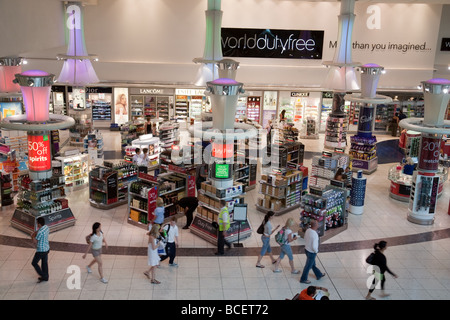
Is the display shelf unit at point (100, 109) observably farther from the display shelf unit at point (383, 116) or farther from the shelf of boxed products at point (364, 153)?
the display shelf unit at point (383, 116)

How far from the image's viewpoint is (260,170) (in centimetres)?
1698

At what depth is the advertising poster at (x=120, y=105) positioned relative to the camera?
23.2 metres

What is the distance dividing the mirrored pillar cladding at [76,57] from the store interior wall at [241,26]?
371cm

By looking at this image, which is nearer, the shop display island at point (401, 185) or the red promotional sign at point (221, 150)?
the red promotional sign at point (221, 150)

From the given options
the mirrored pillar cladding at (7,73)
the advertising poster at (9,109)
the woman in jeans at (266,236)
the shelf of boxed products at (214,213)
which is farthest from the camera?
the advertising poster at (9,109)

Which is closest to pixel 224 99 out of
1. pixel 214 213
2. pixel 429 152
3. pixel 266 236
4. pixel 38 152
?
pixel 214 213

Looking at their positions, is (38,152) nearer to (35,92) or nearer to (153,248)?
(35,92)

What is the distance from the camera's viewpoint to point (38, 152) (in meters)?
11.1

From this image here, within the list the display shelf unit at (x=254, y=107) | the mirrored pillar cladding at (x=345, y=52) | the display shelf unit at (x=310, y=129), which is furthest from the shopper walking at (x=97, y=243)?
the display shelf unit at (x=254, y=107)

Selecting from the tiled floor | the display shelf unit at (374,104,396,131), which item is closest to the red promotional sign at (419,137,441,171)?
the tiled floor

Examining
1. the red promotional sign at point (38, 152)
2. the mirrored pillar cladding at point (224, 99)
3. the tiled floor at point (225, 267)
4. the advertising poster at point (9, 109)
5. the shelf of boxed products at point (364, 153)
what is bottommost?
the tiled floor at point (225, 267)

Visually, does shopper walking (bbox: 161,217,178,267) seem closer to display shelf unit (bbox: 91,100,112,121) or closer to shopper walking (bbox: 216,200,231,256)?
shopper walking (bbox: 216,200,231,256)

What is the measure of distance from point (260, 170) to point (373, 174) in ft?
13.7

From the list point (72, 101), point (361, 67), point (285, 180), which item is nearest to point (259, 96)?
point (361, 67)
